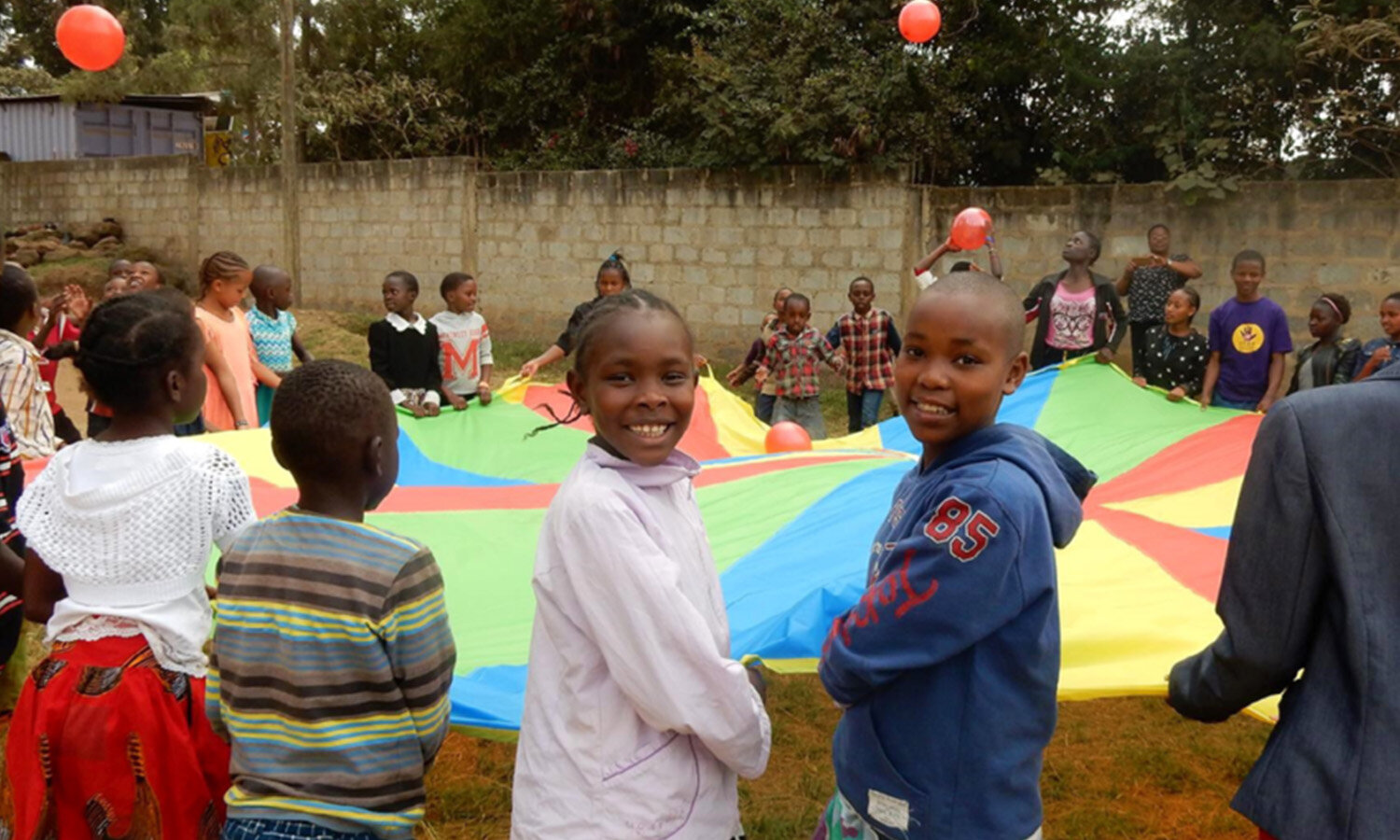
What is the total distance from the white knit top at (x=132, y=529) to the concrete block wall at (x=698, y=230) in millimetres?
7308

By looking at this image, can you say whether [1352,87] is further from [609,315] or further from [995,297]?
[609,315]

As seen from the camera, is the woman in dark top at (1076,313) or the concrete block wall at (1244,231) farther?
the concrete block wall at (1244,231)

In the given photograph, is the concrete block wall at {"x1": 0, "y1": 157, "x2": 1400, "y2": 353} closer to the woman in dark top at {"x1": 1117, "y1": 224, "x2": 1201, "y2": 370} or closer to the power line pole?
the power line pole

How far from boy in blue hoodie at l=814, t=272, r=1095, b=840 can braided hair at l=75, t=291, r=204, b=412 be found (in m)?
1.25

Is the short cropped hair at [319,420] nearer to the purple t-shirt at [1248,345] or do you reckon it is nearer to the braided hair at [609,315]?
the braided hair at [609,315]

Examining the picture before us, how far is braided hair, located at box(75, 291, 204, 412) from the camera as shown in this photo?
2.00 meters

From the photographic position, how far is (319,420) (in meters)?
1.76

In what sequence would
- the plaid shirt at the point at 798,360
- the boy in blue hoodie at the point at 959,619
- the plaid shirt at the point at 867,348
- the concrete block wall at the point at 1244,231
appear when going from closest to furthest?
the boy in blue hoodie at the point at 959,619
the plaid shirt at the point at 798,360
the plaid shirt at the point at 867,348
the concrete block wall at the point at 1244,231

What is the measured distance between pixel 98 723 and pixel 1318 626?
5.94 feet

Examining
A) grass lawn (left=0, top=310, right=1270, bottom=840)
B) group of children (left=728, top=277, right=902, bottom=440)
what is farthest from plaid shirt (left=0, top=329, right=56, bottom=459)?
group of children (left=728, top=277, right=902, bottom=440)

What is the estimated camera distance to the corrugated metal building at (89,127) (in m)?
17.8

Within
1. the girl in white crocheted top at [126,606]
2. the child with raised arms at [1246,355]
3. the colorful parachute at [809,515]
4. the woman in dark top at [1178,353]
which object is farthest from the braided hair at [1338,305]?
the girl in white crocheted top at [126,606]

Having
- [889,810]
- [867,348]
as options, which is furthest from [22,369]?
[867,348]

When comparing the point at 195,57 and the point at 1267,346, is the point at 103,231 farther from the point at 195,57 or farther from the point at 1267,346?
the point at 1267,346
